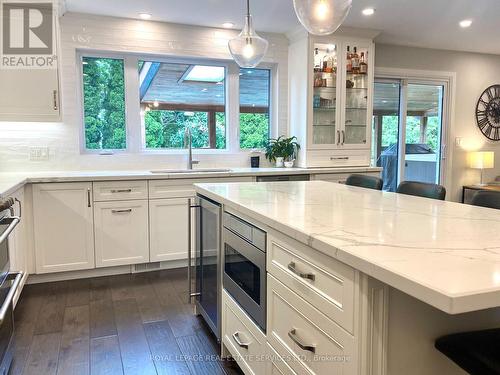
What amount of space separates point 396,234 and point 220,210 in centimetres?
112

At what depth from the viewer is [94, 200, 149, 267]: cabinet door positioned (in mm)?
3510

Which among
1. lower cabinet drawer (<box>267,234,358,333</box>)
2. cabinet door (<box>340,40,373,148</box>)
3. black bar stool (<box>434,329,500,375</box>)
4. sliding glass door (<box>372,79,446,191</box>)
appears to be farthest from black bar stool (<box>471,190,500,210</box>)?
sliding glass door (<box>372,79,446,191</box>)

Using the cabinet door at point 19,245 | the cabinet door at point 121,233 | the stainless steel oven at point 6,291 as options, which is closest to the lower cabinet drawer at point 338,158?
the cabinet door at point 121,233

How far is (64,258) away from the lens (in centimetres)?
342

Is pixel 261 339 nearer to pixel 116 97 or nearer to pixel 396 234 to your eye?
pixel 396 234

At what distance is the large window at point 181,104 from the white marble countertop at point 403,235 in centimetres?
226

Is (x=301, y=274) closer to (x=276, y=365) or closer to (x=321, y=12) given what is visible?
(x=276, y=365)

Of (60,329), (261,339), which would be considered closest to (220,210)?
(261,339)

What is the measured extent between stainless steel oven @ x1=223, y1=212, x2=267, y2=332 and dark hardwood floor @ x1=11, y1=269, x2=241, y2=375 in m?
0.49

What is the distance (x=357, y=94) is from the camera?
180 inches

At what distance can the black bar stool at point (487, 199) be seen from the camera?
6.18 ft

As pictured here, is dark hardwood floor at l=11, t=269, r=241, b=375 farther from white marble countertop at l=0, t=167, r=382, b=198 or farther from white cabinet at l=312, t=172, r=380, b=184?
white cabinet at l=312, t=172, r=380, b=184

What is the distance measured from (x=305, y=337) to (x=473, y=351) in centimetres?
49

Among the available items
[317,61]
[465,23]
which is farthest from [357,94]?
[465,23]
